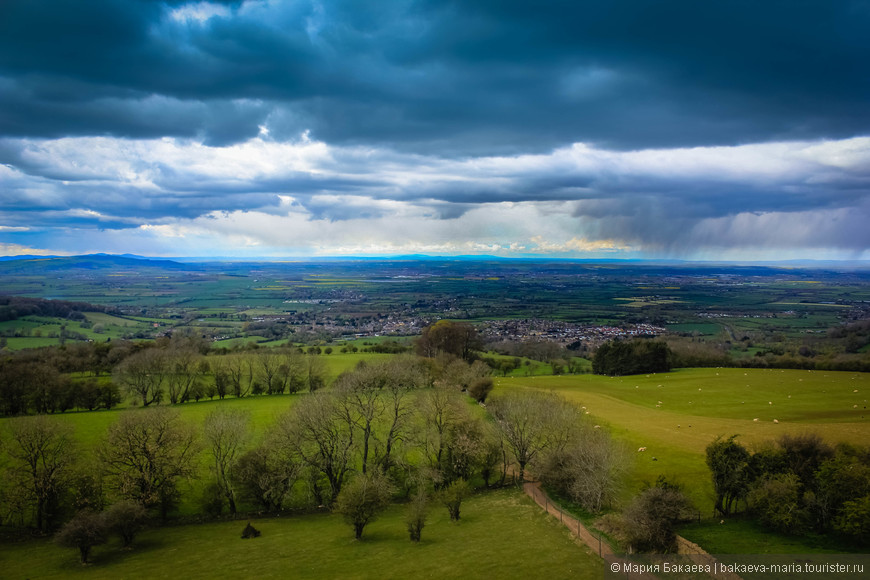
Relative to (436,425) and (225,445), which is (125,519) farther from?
(436,425)

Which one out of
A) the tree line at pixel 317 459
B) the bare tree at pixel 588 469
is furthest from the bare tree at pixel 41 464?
the bare tree at pixel 588 469

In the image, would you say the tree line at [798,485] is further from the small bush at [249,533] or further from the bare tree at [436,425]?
the small bush at [249,533]

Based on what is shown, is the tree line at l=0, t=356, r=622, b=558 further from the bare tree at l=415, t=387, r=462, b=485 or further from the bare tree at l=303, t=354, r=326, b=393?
the bare tree at l=303, t=354, r=326, b=393

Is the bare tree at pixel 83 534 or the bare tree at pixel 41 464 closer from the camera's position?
the bare tree at pixel 83 534

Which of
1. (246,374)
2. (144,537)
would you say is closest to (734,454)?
(144,537)

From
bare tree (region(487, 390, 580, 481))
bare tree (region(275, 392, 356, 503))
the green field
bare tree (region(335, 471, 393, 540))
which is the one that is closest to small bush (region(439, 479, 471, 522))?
the green field

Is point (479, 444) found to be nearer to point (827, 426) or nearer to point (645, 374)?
point (827, 426)
